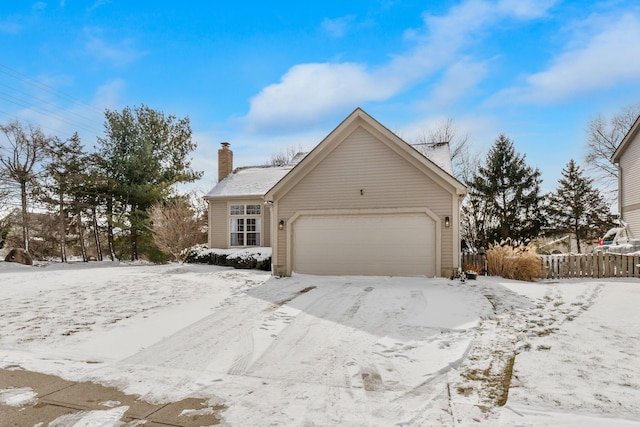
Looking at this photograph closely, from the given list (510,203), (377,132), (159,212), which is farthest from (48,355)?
(510,203)

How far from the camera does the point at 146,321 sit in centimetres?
687

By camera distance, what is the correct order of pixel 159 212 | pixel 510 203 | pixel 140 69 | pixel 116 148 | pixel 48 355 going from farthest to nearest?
pixel 510 203 < pixel 116 148 < pixel 159 212 < pixel 140 69 < pixel 48 355

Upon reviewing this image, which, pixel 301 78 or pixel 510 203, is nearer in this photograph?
pixel 301 78

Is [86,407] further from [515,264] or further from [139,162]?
[139,162]

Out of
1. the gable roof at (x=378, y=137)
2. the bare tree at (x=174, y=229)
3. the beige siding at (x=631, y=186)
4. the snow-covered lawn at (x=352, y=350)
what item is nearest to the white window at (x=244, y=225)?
the bare tree at (x=174, y=229)

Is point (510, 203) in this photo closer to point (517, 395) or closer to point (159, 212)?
point (159, 212)

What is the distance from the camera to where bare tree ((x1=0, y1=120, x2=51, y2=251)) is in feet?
72.1

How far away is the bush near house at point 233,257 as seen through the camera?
15.8 metres

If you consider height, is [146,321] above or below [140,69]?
below

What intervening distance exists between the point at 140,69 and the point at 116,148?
14.0 meters

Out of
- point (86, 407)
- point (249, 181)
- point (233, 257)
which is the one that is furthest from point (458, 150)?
point (86, 407)

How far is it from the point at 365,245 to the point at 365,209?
1.27m

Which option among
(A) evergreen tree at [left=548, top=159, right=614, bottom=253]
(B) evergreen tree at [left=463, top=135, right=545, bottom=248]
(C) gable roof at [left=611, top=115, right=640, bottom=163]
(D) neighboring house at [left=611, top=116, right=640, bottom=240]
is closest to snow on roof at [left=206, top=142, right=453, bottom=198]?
(C) gable roof at [left=611, top=115, right=640, bottom=163]

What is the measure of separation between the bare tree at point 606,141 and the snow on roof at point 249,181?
999 inches
